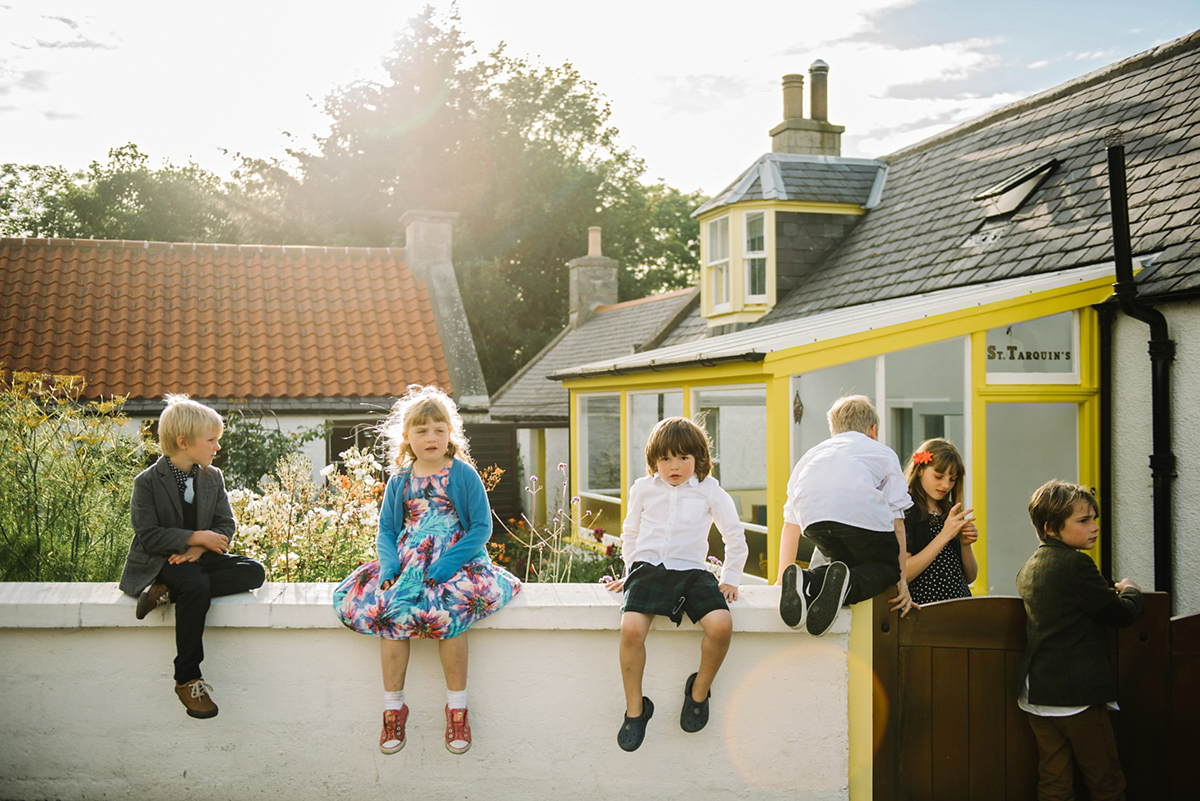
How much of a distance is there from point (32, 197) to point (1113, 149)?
42.5 meters

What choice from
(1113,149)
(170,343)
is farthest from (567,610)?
(170,343)

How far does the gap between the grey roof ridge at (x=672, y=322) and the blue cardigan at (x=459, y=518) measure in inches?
538

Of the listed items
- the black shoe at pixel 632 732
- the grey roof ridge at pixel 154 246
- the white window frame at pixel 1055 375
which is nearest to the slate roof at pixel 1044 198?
the white window frame at pixel 1055 375

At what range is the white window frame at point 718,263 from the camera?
14.4m

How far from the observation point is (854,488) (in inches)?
156

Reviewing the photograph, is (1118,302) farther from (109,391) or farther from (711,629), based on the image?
(109,391)

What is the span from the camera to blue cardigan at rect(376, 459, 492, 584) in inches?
149

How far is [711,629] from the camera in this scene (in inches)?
145

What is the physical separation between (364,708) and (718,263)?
37.8 feet

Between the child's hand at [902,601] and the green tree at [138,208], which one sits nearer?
the child's hand at [902,601]

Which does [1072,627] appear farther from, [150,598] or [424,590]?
[150,598]

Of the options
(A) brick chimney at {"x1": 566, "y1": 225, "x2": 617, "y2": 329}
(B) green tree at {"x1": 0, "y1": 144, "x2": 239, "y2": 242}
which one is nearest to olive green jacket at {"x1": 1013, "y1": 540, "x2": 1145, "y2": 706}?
(A) brick chimney at {"x1": 566, "y1": 225, "x2": 617, "y2": 329}

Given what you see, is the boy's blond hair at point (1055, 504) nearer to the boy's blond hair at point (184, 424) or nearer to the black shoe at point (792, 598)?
the black shoe at point (792, 598)

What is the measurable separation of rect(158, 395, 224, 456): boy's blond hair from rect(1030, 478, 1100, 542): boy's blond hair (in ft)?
11.2
